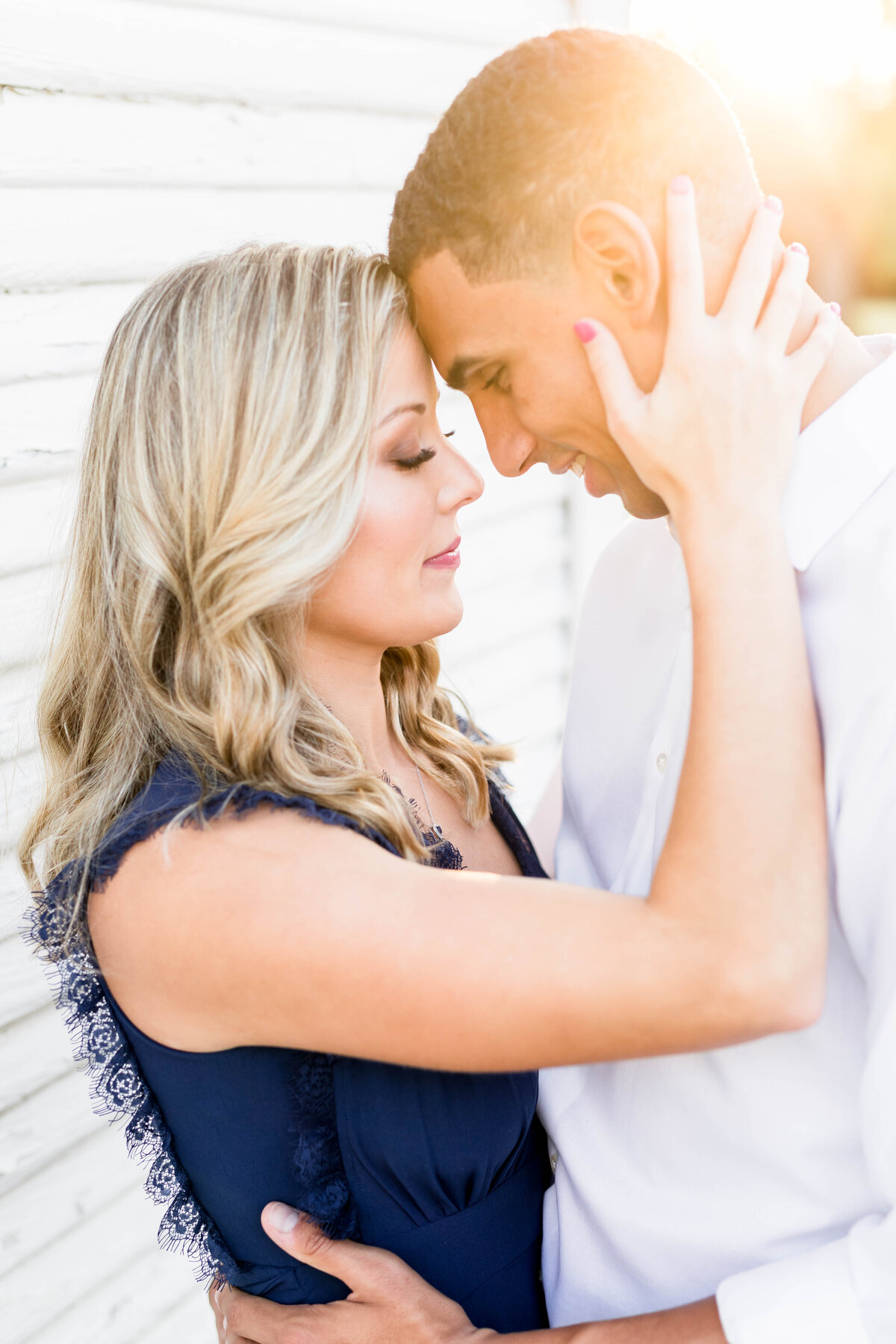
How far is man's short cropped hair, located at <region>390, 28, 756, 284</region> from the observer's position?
150 cm

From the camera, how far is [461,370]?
1732mm

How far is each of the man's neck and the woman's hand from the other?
34 millimetres

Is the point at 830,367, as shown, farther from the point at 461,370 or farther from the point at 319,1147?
the point at 319,1147

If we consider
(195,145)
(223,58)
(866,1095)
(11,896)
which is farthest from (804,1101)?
(223,58)

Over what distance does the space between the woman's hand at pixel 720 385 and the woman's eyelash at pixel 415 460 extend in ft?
1.19

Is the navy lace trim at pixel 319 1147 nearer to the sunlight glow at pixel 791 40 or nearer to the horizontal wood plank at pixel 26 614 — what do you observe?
the horizontal wood plank at pixel 26 614

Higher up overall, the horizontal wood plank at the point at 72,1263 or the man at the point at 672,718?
the man at the point at 672,718

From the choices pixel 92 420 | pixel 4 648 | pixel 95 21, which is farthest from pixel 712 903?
pixel 95 21

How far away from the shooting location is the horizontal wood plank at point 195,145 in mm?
2027

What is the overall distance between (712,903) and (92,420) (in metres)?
1.18

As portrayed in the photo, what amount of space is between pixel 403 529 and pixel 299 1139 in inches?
36.4

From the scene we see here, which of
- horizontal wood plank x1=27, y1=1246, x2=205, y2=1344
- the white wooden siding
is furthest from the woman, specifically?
horizontal wood plank x1=27, y1=1246, x2=205, y2=1344

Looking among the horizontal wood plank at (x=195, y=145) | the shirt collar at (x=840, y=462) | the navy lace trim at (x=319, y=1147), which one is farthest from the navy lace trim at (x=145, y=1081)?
A: the horizontal wood plank at (x=195, y=145)

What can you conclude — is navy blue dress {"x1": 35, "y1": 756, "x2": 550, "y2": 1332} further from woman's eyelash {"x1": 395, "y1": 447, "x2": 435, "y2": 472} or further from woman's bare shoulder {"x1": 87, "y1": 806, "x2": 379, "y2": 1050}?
woman's eyelash {"x1": 395, "y1": 447, "x2": 435, "y2": 472}
